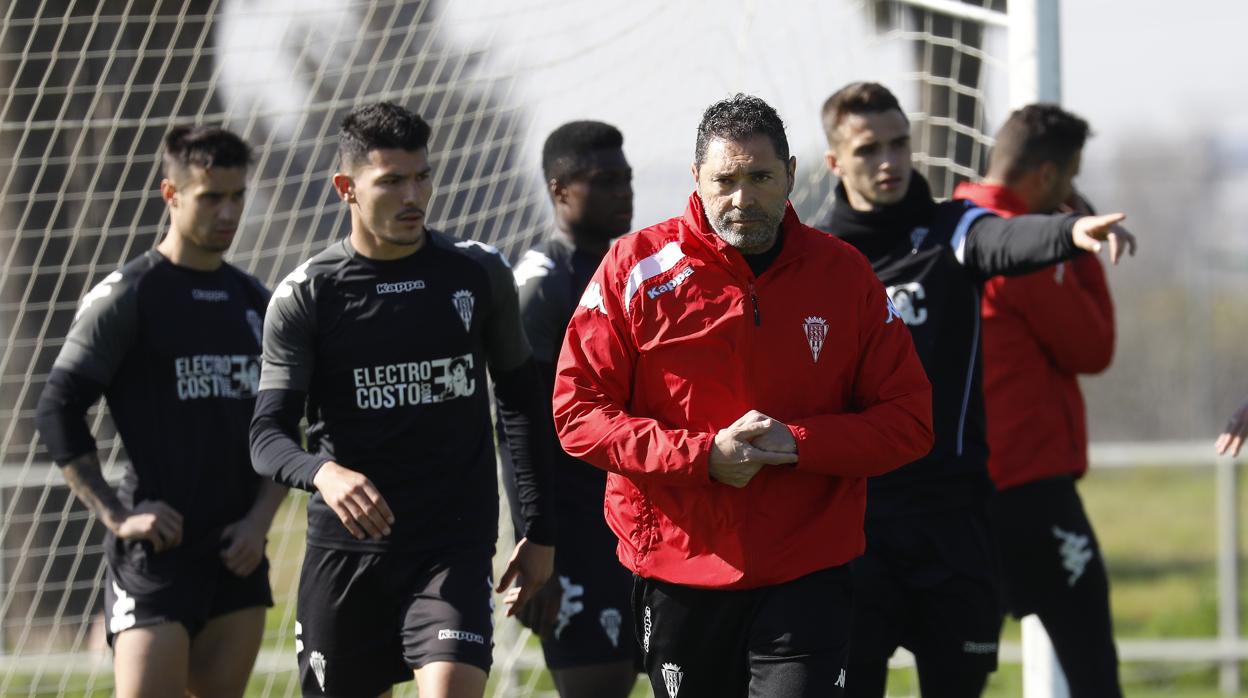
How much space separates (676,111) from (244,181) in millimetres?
2636

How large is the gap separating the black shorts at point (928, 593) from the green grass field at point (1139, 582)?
9.91 ft

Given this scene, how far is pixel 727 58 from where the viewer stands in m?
6.82

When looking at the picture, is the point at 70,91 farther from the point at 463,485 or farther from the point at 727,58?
the point at 463,485

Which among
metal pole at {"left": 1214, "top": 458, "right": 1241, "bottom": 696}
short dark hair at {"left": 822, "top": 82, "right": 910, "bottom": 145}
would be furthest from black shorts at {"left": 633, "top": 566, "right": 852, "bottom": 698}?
metal pole at {"left": 1214, "top": 458, "right": 1241, "bottom": 696}

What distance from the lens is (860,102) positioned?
4555 millimetres

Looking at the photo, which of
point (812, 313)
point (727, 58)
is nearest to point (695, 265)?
point (812, 313)

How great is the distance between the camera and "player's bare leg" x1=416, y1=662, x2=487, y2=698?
391cm

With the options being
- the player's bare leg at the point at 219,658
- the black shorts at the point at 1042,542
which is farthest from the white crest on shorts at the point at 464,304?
the black shorts at the point at 1042,542

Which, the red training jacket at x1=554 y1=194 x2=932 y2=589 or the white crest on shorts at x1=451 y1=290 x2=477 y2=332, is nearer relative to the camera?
the red training jacket at x1=554 y1=194 x2=932 y2=589

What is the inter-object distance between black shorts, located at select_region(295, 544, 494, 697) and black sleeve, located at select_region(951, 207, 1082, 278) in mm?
1669

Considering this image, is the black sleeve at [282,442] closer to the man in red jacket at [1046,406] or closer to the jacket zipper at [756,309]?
the jacket zipper at [756,309]

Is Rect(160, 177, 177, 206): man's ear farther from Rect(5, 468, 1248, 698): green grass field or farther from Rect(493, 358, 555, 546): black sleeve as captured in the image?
Rect(5, 468, 1248, 698): green grass field

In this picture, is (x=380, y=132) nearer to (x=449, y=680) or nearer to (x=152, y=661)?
(x=449, y=680)

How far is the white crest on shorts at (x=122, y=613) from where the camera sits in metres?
4.70
